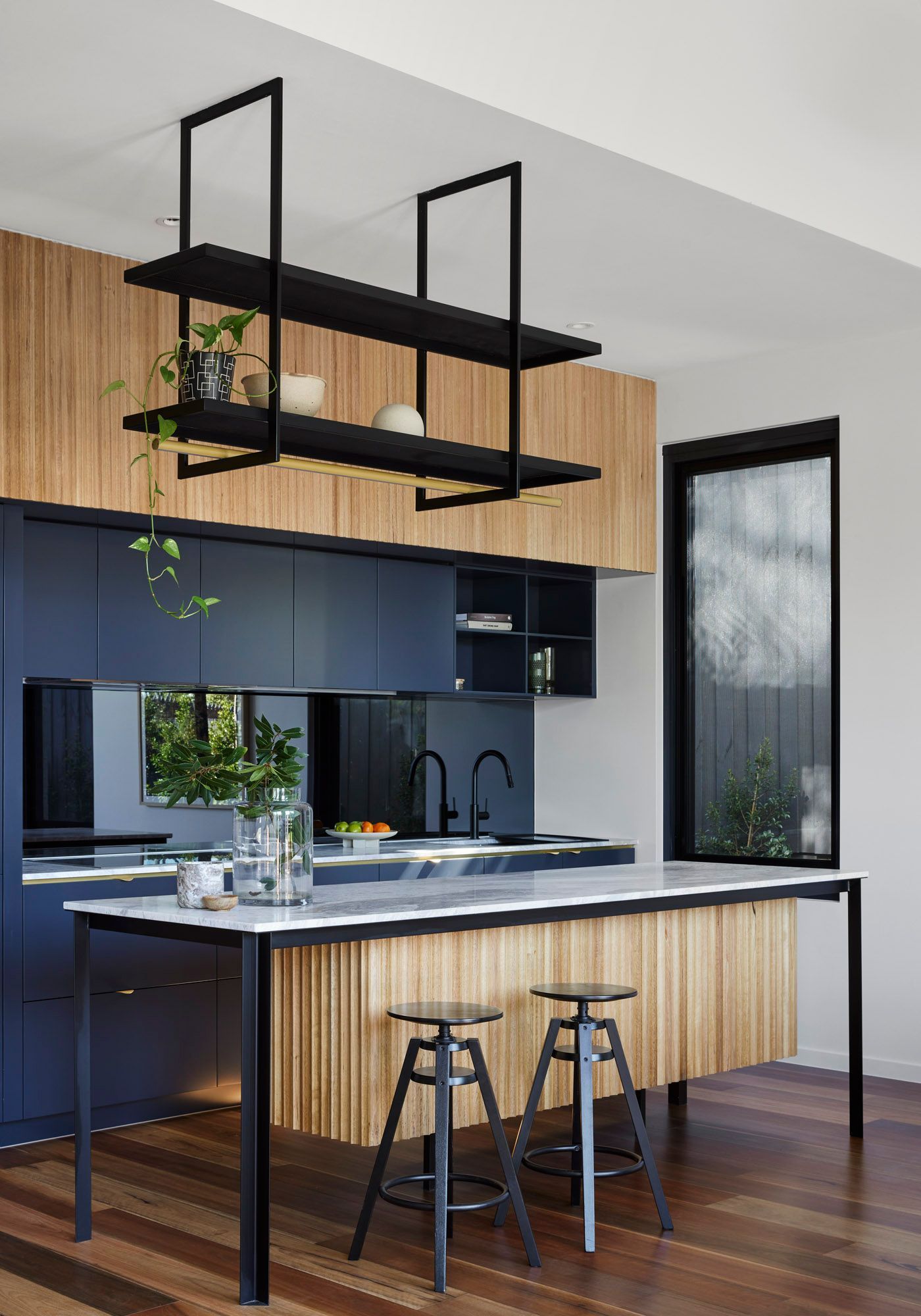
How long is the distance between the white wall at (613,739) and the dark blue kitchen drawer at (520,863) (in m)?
0.49

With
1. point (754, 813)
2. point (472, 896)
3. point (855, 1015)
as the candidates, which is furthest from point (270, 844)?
point (754, 813)

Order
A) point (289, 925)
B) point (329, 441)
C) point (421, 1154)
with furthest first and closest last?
point (421, 1154)
point (329, 441)
point (289, 925)

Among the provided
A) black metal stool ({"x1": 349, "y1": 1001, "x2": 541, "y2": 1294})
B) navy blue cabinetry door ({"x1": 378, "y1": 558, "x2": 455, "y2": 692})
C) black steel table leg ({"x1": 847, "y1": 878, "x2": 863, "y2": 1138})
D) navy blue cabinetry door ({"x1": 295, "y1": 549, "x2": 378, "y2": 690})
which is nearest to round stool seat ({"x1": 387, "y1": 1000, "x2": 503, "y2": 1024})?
black metal stool ({"x1": 349, "y1": 1001, "x2": 541, "y2": 1294})

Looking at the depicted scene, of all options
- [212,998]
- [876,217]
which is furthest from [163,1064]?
[876,217]

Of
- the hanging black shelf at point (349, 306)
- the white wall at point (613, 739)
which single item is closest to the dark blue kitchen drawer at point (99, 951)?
the hanging black shelf at point (349, 306)

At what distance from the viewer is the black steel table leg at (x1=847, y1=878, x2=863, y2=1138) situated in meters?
4.61

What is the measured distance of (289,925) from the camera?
122 inches

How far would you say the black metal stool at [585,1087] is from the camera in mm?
3537

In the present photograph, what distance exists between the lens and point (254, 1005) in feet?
10.1

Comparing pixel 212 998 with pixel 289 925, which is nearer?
pixel 289 925

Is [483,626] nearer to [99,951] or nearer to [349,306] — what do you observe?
[99,951]

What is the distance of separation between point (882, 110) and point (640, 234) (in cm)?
88

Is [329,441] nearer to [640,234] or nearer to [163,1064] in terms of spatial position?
[640,234]

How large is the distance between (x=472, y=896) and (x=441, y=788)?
284cm
